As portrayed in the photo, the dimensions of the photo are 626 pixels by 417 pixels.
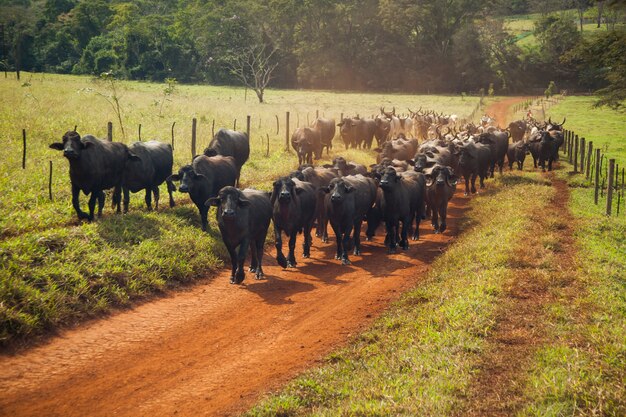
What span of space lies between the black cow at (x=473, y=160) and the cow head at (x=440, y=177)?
4657mm

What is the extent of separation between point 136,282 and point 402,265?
6.07m

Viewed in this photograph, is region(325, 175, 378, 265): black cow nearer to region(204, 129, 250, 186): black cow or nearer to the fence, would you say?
region(204, 129, 250, 186): black cow

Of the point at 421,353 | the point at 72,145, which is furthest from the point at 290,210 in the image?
the point at 421,353

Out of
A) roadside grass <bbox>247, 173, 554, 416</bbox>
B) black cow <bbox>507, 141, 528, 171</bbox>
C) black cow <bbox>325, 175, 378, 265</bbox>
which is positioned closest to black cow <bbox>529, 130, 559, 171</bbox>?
black cow <bbox>507, 141, 528, 171</bbox>

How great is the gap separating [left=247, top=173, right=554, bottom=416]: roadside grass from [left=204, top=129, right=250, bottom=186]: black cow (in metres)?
9.33

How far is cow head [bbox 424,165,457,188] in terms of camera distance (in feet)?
56.5

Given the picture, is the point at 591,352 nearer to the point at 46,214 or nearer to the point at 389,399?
the point at 389,399

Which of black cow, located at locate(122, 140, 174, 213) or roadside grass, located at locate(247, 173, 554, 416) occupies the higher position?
black cow, located at locate(122, 140, 174, 213)

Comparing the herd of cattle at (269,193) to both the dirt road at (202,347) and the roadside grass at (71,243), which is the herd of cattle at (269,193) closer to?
the roadside grass at (71,243)

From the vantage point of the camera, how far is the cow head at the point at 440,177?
17219 mm

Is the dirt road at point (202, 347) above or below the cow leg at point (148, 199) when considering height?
below

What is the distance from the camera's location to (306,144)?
26594 mm

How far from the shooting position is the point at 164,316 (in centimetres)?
1083

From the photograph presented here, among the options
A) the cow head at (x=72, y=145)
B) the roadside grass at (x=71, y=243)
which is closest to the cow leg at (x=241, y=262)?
the roadside grass at (x=71, y=243)
